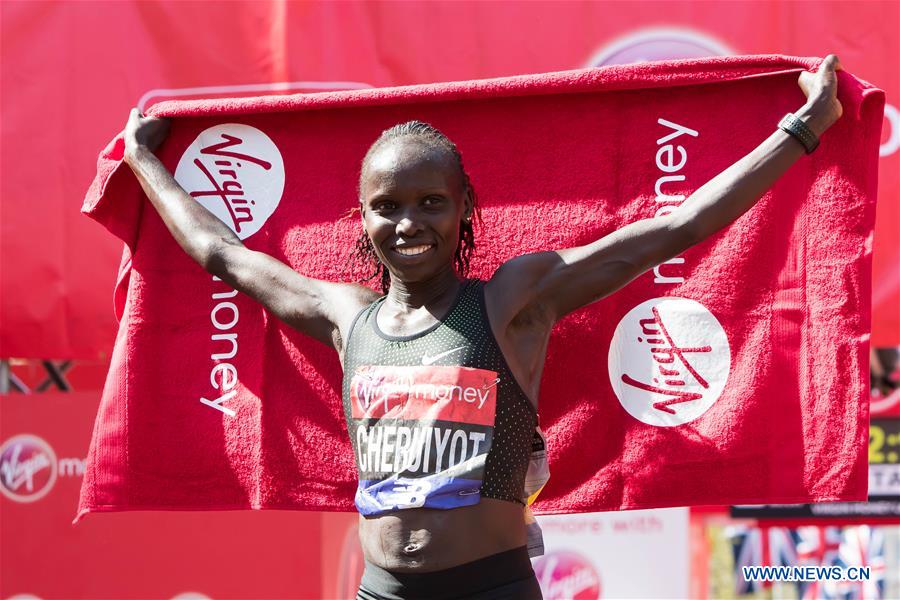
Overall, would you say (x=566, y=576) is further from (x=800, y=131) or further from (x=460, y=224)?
(x=800, y=131)

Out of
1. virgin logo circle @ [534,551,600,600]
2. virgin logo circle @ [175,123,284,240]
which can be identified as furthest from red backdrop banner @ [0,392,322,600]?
virgin logo circle @ [175,123,284,240]

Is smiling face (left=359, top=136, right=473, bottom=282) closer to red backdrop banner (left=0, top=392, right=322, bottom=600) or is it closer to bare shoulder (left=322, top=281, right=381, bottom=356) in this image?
bare shoulder (left=322, top=281, right=381, bottom=356)

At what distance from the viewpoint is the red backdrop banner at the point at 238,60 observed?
2.77 meters

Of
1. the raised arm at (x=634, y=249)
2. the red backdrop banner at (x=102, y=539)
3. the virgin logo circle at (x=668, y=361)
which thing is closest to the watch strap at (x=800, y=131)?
the raised arm at (x=634, y=249)

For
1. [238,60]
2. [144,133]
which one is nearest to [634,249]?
[144,133]

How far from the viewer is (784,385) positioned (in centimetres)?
228

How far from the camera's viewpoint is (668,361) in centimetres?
233

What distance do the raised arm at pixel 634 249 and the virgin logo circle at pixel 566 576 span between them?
1.22 m

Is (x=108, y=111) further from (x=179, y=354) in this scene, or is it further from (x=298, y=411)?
(x=298, y=411)

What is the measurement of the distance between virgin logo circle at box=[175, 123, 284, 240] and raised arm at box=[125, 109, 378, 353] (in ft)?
0.34

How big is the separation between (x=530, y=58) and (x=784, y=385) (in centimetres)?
114

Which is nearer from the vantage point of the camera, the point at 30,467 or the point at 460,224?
the point at 460,224

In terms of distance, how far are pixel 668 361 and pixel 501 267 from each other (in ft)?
1.69

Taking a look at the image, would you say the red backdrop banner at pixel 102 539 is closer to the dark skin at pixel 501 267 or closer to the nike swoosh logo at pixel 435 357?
the dark skin at pixel 501 267
